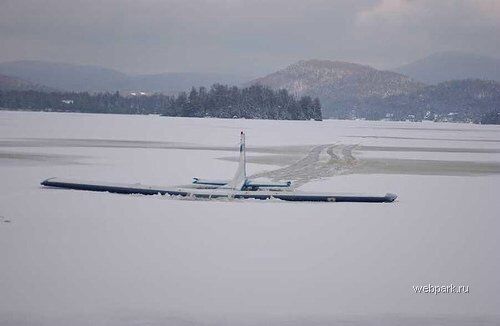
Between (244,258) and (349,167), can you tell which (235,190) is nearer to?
(244,258)

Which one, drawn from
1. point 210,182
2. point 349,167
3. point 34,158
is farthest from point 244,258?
point 34,158

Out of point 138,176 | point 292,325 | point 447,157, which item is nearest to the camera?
point 292,325

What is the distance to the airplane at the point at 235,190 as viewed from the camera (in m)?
14.2

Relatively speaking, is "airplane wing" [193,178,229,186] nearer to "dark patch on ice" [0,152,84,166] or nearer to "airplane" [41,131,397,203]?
"airplane" [41,131,397,203]

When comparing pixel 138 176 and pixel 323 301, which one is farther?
pixel 138 176

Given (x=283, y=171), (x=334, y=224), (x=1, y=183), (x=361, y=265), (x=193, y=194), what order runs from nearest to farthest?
(x=361, y=265), (x=334, y=224), (x=193, y=194), (x=1, y=183), (x=283, y=171)

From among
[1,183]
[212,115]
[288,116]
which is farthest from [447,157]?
Answer: [212,115]

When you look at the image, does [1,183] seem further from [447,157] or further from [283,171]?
[447,157]

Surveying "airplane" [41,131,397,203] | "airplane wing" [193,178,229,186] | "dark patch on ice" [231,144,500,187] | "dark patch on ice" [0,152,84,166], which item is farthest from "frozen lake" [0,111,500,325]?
"dark patch on ice" [0,152,84,166]

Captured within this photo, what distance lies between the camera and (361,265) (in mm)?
8086

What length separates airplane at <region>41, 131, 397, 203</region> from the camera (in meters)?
14.2

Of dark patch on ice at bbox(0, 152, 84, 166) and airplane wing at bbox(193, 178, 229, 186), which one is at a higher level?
dark patch on ice at bbox(0, 152, 84, 166)

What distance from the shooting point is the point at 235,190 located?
49.6ft

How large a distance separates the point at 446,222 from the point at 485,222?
668 millimetres
